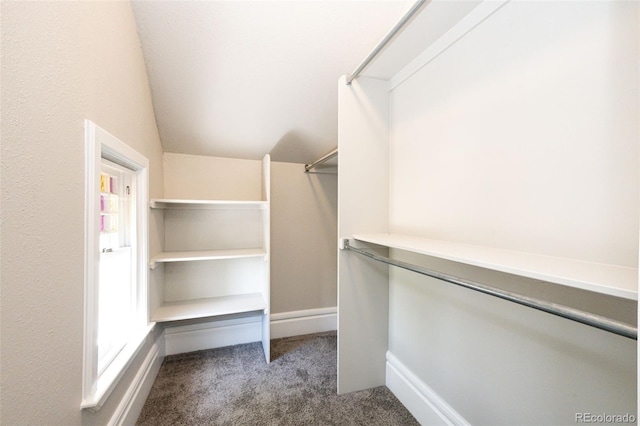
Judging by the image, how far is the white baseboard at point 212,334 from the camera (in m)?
2.22

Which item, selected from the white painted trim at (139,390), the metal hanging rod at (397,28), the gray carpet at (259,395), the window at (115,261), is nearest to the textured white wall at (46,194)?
the white painted trim at (139,390)

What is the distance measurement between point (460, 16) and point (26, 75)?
1.66 m

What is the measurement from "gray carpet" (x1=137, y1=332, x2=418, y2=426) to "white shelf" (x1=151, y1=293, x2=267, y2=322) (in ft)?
1.43

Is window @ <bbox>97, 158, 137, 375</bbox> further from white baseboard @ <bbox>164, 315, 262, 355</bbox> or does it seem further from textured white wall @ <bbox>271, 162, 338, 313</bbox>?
textured white wall @ <bbox>271, 162, 338, 313</bbox>

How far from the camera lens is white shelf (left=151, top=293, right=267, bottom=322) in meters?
1.96

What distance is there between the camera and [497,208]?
3.39 feet

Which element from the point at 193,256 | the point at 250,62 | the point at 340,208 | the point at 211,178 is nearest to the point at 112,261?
the point at 193,256

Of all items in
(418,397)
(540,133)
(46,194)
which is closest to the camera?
(46,194)

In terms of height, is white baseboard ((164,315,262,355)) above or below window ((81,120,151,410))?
below

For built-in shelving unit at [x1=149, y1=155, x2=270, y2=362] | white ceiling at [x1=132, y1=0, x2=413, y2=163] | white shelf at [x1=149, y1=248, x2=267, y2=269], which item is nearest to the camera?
white ceiling at [x1=132, y1=0, x2=413, y2=163]

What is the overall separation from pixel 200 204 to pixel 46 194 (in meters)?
1.57

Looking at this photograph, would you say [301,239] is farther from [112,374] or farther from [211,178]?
[112,374]

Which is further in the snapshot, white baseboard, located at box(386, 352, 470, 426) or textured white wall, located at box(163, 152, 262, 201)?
textured white wall, located at box(163, 152, 262, 201)

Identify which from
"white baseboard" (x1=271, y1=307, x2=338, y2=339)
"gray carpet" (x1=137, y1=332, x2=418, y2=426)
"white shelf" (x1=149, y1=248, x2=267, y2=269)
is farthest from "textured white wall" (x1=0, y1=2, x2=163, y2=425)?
"white baseboard" (x1=271, y1=307, x2=338, y2=339)
